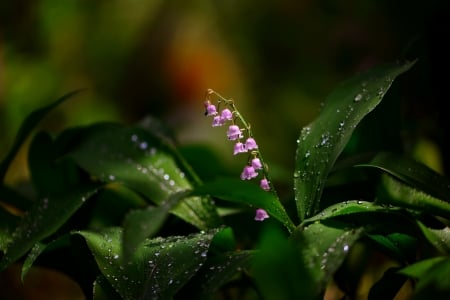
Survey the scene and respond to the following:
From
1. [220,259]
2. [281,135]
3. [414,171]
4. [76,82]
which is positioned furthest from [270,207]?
[76,82]

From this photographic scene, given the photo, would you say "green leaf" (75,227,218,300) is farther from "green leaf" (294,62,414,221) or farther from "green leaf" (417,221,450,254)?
"green leaf" (417,221,450,254)

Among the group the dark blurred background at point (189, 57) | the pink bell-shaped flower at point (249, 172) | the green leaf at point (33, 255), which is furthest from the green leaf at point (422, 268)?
the dark blurred background at point (189, 57)

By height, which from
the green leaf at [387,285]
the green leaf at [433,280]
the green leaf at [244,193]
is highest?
the green leaf at [244,193]

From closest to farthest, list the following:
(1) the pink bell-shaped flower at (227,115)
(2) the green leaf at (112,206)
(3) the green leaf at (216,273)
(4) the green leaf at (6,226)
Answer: (3) the green leaf at (216,273) < (1) the pink bell-shaped flower at (227,115) < (4) the green leaf at (6,226) < (2) the green leaf at (112,206)

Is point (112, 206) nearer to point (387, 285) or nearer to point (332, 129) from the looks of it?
point (332, 129)

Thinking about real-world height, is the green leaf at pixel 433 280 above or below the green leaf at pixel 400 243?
above

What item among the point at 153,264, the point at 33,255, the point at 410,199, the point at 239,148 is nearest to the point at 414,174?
the point at 410,199

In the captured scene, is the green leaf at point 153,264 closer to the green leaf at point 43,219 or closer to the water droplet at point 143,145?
the green leaf at point 43,219
